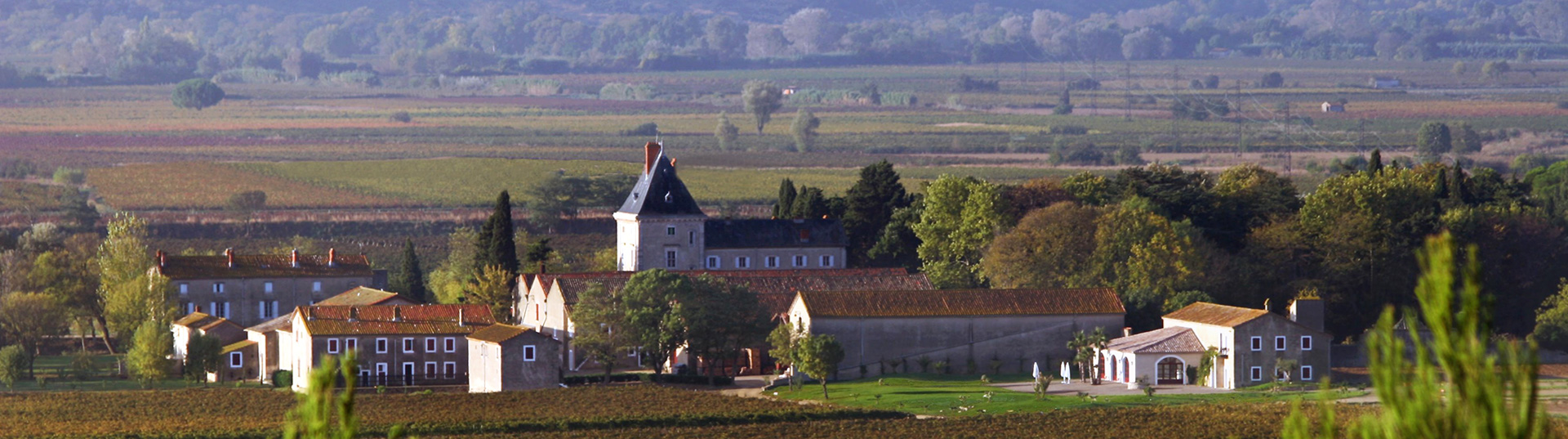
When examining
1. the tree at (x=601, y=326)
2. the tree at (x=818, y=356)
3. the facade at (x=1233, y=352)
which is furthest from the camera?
the tree at (x=601, y=326)

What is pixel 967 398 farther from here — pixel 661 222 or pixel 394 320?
pixel 661 222

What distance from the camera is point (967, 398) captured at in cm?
5581

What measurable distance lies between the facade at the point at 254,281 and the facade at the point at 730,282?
1063 centimetres

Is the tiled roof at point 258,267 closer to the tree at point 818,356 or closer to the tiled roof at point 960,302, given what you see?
the tiled roof at point 960,302

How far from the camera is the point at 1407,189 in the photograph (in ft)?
241

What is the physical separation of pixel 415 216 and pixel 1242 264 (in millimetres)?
64104

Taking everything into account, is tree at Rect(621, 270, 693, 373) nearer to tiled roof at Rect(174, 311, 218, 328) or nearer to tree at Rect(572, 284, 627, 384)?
tree at Rect(572, 284, 627, 384)

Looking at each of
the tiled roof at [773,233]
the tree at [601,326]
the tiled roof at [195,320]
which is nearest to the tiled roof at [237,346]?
the tiled roof at [195,320]

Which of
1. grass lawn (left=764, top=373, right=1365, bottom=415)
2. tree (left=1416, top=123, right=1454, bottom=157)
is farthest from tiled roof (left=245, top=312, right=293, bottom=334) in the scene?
tree (left=1416, top=123, right=1454, bottom=157)

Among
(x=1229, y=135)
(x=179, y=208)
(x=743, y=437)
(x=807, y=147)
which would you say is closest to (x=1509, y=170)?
(x=1229, y=135)

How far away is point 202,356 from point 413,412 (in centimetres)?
1295

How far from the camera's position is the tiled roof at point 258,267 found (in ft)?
255

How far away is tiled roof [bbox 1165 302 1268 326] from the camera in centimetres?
5934

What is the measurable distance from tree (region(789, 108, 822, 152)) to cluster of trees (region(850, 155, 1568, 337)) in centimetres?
10436
